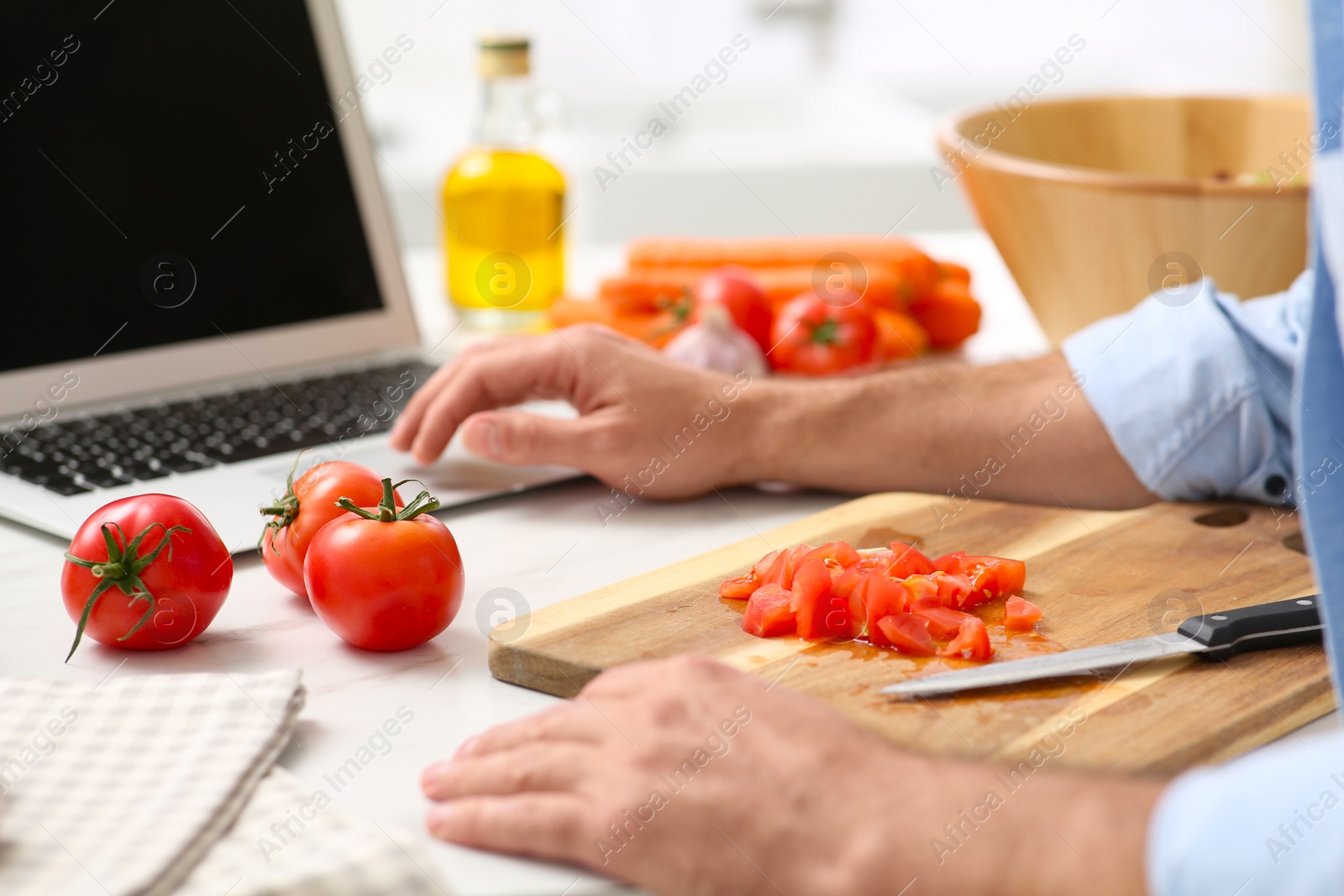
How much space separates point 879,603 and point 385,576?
0.32 metres

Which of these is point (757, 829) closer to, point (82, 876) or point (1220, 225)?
point (82, 876)

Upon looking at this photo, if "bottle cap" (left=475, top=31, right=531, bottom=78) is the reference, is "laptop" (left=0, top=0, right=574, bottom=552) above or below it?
below

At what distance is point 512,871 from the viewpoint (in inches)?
25.0

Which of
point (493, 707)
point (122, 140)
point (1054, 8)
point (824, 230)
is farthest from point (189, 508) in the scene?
point (1054, 8)

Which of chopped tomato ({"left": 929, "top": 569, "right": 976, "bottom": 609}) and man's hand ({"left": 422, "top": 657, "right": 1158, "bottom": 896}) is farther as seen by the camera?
chopped tomato ({"left": 929, "top": 569, "right": 976, "bottom": 609})

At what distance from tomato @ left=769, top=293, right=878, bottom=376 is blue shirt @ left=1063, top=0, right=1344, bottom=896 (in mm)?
356

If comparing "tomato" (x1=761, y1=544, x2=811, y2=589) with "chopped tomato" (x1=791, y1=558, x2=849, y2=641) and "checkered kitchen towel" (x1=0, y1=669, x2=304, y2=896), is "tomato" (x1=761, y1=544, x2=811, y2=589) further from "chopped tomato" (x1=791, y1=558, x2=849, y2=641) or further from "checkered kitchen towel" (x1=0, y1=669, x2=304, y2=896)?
"checkered kitchen towel" (x1=0, y1=669, x2=304, y2=896)

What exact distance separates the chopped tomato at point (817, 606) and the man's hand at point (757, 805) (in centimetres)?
16

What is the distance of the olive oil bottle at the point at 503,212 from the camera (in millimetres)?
1761

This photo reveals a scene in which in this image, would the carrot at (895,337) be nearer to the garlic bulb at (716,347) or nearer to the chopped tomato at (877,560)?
the garlic bulb at (716,347)

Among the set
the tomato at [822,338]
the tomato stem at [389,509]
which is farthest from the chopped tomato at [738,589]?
the tomato at [822,338]

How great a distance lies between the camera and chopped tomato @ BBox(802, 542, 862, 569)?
3.06ft

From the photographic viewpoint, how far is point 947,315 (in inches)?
66.2

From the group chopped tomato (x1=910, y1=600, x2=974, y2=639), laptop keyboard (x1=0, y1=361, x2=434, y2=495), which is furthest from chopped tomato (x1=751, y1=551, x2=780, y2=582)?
laptop keyboard (x1=0, y1=361, x2=434, y2=495)
